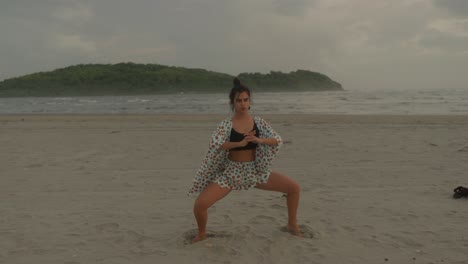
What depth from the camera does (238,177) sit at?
14.2ft

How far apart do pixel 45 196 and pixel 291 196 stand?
3.92 m

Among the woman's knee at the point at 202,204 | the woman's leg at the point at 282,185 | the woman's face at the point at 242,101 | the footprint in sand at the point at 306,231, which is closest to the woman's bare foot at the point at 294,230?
the footprint in sand at the point at 306,231

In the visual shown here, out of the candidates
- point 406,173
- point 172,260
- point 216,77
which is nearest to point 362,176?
point 406,173

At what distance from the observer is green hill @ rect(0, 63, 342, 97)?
8238cm

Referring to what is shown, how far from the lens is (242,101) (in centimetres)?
429

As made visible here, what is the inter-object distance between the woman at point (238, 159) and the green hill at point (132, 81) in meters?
80.0

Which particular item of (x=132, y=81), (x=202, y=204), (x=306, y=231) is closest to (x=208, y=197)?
(x=202, y=204)

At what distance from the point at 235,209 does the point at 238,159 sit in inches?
62.7

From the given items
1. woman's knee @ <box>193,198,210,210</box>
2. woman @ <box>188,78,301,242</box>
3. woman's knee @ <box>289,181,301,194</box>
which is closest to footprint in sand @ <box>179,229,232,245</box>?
woman @ <box>188,78,301,242</box>

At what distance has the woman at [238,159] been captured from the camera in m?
4.25

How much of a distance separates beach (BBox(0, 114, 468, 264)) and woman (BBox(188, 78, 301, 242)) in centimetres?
58

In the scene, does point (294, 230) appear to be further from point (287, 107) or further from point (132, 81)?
point (132, 81)

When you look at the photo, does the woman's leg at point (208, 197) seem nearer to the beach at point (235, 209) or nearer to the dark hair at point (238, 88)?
the beach at point (235, 209)

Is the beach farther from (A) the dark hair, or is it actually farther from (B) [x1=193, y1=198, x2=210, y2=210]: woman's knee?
(A) the dark hair
